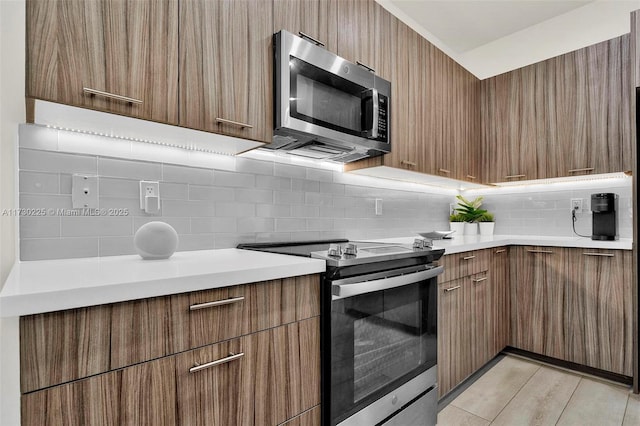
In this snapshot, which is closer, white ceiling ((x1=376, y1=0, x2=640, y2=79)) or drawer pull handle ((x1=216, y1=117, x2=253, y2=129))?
drawer pull handle ((x1=216, y1=117, x2=253, y2=129))

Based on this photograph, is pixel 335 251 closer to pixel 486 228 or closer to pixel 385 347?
pixel 385 347

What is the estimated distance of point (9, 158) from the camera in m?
1.03

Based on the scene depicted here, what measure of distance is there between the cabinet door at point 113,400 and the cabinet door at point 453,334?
1484mm

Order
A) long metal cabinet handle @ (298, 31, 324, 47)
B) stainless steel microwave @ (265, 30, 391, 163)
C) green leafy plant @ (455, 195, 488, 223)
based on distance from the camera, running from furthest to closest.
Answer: green leafy plant @ (455, 195, 488, 223) → long metal cabinet handle @ (298, 31, 324, 47) → stainless steel microwave @ (265, 30, 391, 163)

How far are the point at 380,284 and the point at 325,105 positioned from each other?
91cm

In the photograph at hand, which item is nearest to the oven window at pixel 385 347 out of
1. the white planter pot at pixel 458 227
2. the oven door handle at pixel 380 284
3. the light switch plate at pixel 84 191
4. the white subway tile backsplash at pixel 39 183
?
the oven door handle at pixel 380 284

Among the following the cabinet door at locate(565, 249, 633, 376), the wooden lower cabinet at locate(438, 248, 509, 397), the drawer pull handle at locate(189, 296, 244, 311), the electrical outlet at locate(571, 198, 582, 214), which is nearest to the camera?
the drawer pull handle at locate(189, 296, 244, 311)

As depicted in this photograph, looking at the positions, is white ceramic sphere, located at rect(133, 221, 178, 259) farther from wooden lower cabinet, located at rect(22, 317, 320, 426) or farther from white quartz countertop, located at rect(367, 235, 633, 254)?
white quartz countertop, located at rect(367, 235, 633, 254)

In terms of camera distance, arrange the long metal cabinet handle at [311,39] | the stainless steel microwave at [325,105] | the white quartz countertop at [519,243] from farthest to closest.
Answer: the white quartz countertop at [519,243] → the long metal cabinet handle at [311,39] → the stainless steel microwave at [325,105]

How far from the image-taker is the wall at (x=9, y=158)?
78cm

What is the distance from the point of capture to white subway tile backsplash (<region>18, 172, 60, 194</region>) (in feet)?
3.87

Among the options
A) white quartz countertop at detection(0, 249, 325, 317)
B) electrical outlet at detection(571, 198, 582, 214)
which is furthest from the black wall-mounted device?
white quartz countertop at detection(0, 249, 325, 317)

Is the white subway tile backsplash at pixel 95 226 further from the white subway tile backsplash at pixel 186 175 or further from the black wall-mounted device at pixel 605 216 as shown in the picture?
the black wall-mounted device at pixel 605 216

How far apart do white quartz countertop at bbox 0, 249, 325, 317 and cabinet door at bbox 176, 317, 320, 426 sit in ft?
0.64
